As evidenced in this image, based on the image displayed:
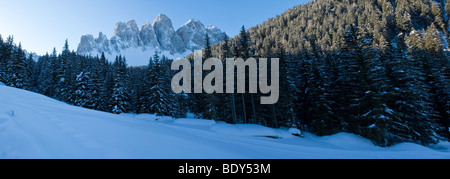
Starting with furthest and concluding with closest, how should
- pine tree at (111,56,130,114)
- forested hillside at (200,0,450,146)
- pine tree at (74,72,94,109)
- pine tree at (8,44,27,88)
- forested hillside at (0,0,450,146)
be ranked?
1. pine tree at (8,44,27,88)
2. pine tree at (74,72,94,109)
3. pine tree at (111,56,130,114)
4. forested hillside at (0,0,450,146)
5. forested hillside at (200,0,450,146)

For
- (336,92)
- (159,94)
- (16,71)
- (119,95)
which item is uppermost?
(16,71)

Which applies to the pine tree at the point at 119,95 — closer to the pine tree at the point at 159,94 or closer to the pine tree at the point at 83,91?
the pine tree at the point at 83,91

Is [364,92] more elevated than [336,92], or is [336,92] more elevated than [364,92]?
[364,92]

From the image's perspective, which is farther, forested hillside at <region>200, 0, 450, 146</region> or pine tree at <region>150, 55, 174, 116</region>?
pine tree at <region>150, 55, 174, 116</region>

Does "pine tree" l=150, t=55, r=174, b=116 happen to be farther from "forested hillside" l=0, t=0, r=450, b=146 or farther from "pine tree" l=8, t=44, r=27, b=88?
"pine tree" l=8, t=44, r=27, b=88

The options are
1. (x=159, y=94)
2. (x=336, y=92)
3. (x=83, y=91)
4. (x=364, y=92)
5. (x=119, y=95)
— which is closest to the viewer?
(x=364, y=92)

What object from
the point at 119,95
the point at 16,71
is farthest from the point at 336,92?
the point at 16,71

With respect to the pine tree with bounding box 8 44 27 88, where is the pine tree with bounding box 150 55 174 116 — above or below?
below

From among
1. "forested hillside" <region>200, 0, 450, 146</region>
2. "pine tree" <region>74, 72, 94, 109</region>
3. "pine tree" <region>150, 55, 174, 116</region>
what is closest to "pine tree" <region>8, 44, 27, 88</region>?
"pine tree" <region>74, 72, 94, 109</region>

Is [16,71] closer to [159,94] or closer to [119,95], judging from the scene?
[119,95]

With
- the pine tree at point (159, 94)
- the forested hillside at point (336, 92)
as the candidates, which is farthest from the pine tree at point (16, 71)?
the pine tree at point (159, 94)

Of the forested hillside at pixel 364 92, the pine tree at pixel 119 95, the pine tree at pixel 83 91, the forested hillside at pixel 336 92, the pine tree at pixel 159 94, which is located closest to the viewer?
the forested hillside at pixel 364 92
